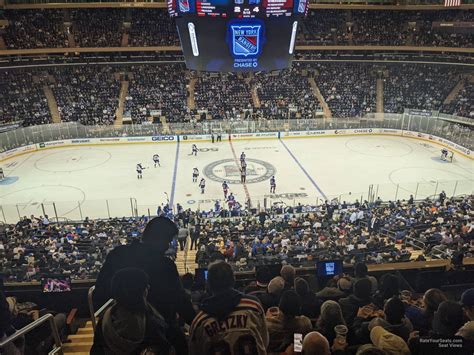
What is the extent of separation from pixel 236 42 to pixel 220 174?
10.1 metres

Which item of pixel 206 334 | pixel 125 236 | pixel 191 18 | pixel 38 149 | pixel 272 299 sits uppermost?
pixel 191 18

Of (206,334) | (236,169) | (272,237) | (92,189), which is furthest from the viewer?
(236,169)

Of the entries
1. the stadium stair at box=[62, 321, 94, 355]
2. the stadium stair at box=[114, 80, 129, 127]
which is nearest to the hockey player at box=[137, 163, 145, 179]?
the stadium stair at box=[114, 80, 129, 127]

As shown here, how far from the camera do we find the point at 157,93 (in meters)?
39.2

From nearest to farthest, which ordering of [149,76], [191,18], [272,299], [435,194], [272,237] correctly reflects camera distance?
[272,299] → [272,237] → [191,18] → [435,194] → [149,76]

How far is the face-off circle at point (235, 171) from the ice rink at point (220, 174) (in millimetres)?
60

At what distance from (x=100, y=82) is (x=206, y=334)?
40.5 metres

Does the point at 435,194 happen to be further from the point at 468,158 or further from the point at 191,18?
the point at 191,18

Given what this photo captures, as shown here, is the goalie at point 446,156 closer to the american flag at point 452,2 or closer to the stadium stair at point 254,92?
the american flag at point 452,2

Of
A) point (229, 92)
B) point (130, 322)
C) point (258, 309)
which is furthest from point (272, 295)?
point (229, 92)

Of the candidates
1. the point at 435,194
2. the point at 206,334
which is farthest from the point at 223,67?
the point at 206,334

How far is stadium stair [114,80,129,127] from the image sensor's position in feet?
118

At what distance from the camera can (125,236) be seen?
14.6 metres

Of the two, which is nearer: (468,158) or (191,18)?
(191,18)
